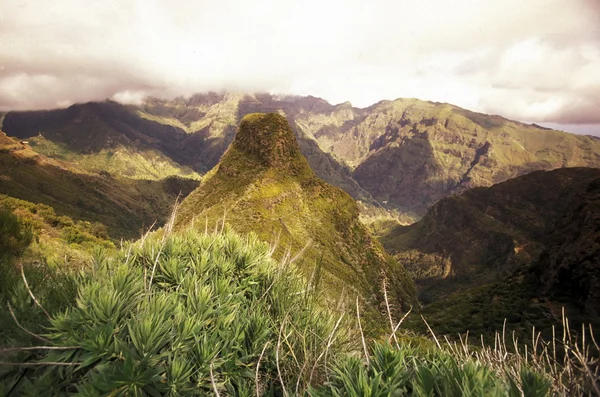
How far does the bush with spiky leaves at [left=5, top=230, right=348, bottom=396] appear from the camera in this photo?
348 centimetres

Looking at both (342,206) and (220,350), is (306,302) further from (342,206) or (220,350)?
(342,206)

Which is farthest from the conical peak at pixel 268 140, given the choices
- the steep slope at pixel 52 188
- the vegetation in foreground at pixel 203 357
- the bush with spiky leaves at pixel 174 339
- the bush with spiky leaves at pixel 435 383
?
the steep slope at pixel 52 188

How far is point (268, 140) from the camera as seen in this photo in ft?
220

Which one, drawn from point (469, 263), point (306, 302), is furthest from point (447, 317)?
point (469, 263)

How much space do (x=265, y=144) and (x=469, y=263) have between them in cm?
17834

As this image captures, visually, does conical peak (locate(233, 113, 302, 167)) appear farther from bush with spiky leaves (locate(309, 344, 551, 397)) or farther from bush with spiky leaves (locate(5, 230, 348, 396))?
bush with spiky leaves (locate(309, 344, 551, 397))

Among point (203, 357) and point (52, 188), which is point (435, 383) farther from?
point (52, 188)

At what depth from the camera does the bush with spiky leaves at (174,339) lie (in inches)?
137

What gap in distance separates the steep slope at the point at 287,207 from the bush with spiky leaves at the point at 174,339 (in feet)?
128

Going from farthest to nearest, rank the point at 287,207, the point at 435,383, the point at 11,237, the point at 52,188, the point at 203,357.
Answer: the point at 52,188
the point at 287,207
the point at 11,237
the point at 203,357
the point at 435,383

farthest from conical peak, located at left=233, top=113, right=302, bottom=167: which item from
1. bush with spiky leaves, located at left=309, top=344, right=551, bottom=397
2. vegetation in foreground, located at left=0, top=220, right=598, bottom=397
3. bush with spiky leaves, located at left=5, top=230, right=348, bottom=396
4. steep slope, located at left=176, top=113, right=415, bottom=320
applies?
bush with spiky leaves, located at left=309, top=344, right=551, bottom=397

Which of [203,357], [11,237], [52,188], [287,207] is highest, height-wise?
[11,237]

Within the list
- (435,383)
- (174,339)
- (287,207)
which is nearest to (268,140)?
(287,207)

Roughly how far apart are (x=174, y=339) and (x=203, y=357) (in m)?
0.48
